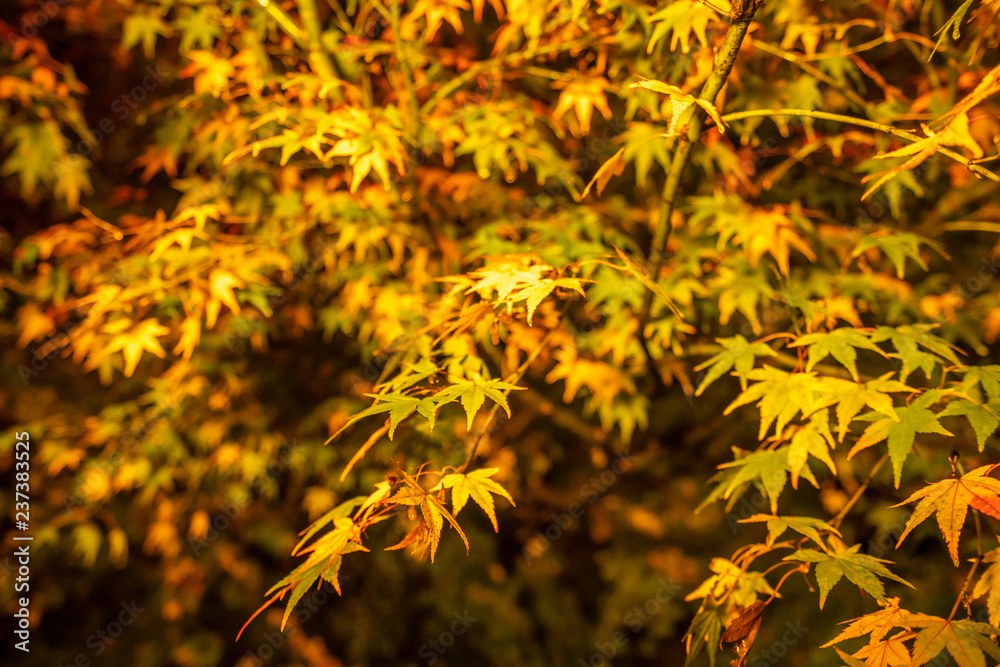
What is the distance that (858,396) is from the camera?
→ 1180mm

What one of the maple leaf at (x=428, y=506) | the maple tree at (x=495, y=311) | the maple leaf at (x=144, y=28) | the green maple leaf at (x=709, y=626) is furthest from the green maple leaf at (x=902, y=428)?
the maple leaf at (x=144, y=28)

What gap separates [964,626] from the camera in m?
0.90

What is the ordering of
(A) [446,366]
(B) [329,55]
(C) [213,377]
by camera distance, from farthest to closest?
1. (C) [213,377]
2. (B) [329,55]
3. (A) [446,366]

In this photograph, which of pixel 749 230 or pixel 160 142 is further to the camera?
pixel 160 142

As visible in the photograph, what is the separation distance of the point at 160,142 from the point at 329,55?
2.78 feet

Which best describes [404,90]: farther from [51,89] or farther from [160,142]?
[51,89]

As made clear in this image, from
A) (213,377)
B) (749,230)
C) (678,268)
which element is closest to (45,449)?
(213,377)

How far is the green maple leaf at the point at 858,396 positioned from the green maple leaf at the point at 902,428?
0.02 m

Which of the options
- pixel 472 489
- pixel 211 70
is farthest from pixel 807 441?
pixel 211 70

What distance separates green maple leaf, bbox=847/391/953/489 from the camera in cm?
107

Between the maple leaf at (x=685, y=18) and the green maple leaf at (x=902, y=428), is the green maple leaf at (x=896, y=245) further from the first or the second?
the maple leaf at (x=685, y=18)

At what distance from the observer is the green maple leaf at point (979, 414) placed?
1057 mm

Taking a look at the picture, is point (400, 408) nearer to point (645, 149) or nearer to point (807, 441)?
point (807, 441)

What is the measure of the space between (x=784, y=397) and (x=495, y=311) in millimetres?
685
